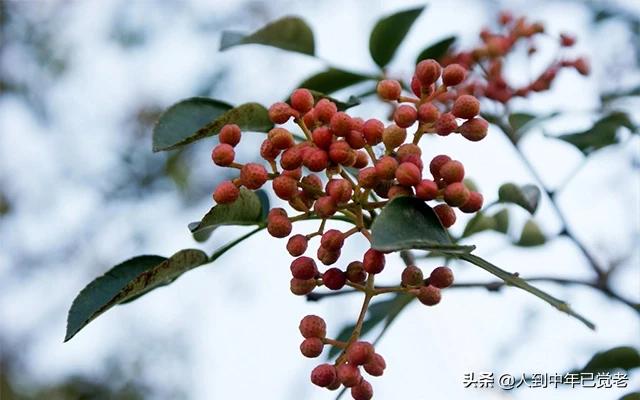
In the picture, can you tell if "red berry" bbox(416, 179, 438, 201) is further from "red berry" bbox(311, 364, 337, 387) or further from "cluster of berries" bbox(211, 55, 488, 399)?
"red berry" bbox(311, 364, 337, 387)

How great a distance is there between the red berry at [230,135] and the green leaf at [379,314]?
423 mm

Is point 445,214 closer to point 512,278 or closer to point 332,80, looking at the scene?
point 512,278

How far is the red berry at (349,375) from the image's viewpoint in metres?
0.90

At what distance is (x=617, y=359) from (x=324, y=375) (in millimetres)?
611

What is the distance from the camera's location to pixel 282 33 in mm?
1400

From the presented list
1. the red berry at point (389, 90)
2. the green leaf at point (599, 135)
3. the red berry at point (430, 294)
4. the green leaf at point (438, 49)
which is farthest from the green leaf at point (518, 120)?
the red berry at point (430, 294)

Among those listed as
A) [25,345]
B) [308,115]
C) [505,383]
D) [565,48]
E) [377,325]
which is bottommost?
[25,345]

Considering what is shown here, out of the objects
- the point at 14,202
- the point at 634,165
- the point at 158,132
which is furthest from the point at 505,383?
the point at 14,202

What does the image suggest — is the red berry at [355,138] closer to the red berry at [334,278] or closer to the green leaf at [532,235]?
the red berry at [334,278]

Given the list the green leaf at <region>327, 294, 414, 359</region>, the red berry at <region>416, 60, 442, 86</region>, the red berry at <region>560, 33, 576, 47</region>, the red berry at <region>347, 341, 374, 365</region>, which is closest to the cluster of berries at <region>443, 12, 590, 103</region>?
the red berry at <region>560, 33, 576, 47</region>

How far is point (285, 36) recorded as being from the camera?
1.41m

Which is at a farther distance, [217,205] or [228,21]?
[228,21]

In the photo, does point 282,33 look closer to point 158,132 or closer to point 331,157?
point 158,132

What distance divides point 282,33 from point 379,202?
23.7 inches
